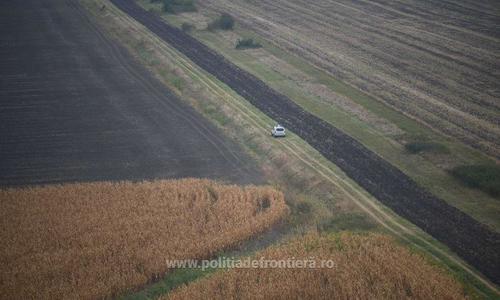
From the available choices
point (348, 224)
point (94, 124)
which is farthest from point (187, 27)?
point (348, 224)

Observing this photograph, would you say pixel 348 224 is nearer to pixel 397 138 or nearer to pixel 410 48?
pixel 397 138

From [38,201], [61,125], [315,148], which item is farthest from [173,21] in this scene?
[38,201]

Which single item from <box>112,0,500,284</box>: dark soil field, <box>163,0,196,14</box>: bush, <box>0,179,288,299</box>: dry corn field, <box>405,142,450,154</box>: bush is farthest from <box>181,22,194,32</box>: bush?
<box>405,142,450,154</box>: bush

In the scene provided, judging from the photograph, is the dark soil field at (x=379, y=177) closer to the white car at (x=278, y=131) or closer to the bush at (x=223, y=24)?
the white car at (x=278, y=131)

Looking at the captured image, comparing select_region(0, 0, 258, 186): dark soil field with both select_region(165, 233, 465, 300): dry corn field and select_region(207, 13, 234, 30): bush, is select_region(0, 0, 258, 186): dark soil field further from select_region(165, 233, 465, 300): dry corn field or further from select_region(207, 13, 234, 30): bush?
select_region(207, 13, 234, 30): bush

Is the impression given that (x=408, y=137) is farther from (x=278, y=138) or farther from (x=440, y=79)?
(x=440, y=79)
